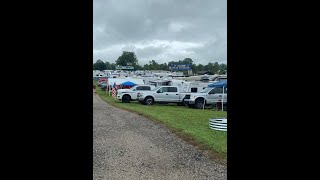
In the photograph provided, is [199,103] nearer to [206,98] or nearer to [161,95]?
[206,98]

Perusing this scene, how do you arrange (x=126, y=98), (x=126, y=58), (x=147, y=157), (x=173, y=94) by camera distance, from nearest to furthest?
(x=147, y=157), (x=173, y=94), (x=126, y=98), (x=126, y=58)

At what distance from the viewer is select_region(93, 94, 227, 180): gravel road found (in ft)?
17.1

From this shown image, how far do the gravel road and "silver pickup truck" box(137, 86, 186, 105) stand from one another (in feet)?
32.1

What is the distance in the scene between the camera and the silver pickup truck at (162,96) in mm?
19781

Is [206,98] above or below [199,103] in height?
above

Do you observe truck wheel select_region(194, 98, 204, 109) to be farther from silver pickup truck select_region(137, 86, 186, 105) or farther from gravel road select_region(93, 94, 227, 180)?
gravel road select_region(93, 94, 227, 180)

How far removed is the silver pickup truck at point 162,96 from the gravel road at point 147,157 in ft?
32.1

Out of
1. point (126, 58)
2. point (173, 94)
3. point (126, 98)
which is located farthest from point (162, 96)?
point (126, 58)

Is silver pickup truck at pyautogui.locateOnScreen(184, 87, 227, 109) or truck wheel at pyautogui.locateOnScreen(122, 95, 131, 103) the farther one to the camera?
truck wheel at pyautogui.locateOnScreen(122, 95, 131, 103)

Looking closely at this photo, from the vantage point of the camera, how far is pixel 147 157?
6.42 meters

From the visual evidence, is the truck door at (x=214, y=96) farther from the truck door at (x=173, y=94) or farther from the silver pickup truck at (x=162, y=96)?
the truck door at (x=173, y=94)

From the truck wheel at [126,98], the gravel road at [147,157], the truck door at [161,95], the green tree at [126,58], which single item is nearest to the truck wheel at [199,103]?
the truck door at [161,95]

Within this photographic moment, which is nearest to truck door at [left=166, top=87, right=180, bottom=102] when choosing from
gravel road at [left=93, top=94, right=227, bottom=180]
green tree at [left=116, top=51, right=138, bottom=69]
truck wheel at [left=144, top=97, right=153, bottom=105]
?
truck wheel at [left=144, top=97, right=153, bottom=105]

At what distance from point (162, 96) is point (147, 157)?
1351 cm
